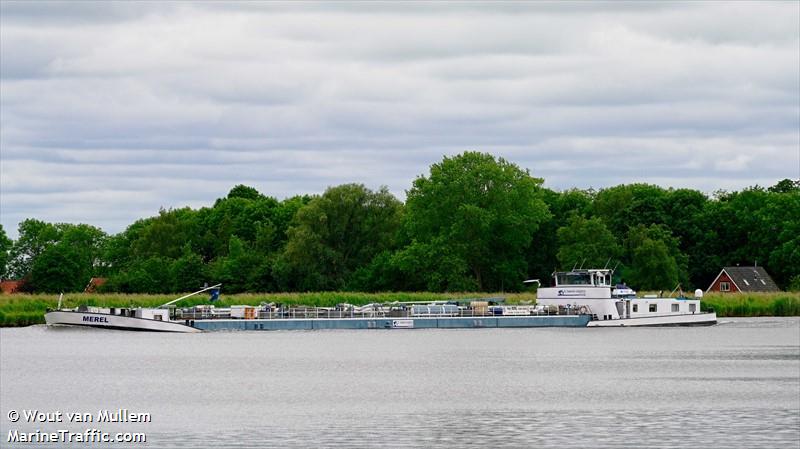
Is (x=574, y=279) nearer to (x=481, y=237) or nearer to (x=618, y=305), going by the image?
(x=618, y=305)

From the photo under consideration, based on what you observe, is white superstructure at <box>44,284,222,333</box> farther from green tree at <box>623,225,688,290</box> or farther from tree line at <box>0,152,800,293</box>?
green tree at <box>623,225,688,290</box>

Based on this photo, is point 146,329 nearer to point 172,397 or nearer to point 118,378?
point 118,378

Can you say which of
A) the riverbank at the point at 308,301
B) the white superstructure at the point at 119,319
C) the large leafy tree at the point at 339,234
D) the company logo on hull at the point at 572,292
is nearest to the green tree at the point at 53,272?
the large leafy tree at the point at 339,234

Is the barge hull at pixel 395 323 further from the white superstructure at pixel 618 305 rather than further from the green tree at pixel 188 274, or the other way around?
the green tree at pixel 188 274

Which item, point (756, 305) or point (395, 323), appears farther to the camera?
point (756, 305)

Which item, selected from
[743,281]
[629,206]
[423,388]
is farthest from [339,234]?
[423,388]

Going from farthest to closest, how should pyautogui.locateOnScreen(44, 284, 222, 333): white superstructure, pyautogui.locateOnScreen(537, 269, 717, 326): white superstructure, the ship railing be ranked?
the ship railing < pyautogui.locateOnScreen(537, 269, 717, 326): white superstructure < pyautogui.locateOnScreen(44, 284, 222, 333): white superstructure

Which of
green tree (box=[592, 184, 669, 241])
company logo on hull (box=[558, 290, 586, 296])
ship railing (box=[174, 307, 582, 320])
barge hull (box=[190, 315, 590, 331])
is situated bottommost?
barge hull (box=[190, 315, 590, 331])

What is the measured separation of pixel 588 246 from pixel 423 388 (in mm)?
84641

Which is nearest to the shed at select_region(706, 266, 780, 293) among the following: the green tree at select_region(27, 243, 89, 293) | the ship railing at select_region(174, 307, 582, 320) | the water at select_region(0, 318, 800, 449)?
the ship railing at select_region(174, 307, 582, 320)

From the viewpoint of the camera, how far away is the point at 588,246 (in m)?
148

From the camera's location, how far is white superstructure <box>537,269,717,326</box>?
11512cm

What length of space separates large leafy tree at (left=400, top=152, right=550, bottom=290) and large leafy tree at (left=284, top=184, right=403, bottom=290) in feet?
12.9

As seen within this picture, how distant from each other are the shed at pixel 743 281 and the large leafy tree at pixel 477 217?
20892 mm
